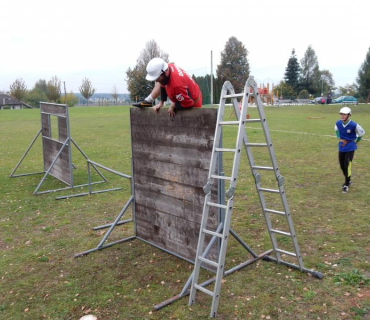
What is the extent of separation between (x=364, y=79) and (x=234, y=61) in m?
31.3

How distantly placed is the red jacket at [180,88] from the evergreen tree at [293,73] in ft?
272

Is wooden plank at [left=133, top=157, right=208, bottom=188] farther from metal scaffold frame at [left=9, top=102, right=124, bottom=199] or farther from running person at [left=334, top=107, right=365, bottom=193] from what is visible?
running person at [left=334, top=107, right=365, bottom=193]

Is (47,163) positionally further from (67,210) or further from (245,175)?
(245,175)

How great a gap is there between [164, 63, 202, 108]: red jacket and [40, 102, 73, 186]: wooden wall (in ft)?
15.6

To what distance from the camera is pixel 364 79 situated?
6456 centimetres

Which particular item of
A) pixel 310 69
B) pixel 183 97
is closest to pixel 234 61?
pixel 310 69

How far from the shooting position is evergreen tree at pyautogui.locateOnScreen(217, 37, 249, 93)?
8600 centimetres

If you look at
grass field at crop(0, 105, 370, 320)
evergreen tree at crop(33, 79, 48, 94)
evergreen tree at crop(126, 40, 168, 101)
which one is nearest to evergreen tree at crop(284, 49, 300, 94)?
evergreen tree at crop(126, 40, 168, 101)

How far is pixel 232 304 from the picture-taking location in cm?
434

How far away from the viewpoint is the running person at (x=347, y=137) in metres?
8.16

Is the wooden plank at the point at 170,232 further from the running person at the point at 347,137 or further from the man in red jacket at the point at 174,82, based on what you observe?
the running person at the point at 347,137

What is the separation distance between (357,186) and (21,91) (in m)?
85.5

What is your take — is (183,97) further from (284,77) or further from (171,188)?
(284,77)

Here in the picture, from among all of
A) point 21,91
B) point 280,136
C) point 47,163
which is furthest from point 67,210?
point 21,91
